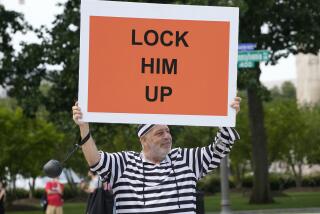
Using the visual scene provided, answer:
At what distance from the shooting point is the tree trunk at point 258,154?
1502 inches

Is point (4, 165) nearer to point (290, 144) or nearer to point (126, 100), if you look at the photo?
point (290, 144)

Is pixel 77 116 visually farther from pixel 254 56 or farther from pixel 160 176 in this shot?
pixel 254 56

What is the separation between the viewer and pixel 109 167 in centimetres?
560

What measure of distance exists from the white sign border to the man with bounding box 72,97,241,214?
2.4 inches

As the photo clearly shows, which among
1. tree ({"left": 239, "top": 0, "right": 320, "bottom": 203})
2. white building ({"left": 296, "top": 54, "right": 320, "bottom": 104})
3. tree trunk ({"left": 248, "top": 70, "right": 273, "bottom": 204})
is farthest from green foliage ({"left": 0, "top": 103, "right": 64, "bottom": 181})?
white building ({"left": 296, "top": 54, "right": 320, "bottom": 104})

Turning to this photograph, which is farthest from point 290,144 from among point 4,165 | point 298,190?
point 4,165

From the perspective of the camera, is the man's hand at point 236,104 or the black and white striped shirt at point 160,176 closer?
the black and white striped shirt at point 160,176

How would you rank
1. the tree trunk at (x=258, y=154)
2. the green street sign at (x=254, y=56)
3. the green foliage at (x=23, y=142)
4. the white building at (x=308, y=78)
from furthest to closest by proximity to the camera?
the white building at (x=308, y=78) < the green foliage at (x=23, y=142) < the tree trunk at (x=258, y=154) < the green street sign at (x=254, y=56)

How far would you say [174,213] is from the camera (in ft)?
17.9

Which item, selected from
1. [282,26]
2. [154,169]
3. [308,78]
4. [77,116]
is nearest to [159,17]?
[77,116]

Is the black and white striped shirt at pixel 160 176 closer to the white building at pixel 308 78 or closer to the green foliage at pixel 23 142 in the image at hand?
the green foliage at pixel 23 142

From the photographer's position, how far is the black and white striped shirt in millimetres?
5473

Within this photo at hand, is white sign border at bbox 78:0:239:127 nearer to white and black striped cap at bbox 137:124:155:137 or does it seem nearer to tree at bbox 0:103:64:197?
white and black striped cap at bbox 137:124:155:137

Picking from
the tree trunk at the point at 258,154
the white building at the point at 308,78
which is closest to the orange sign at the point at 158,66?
the tree trunk at the point at 258,154
